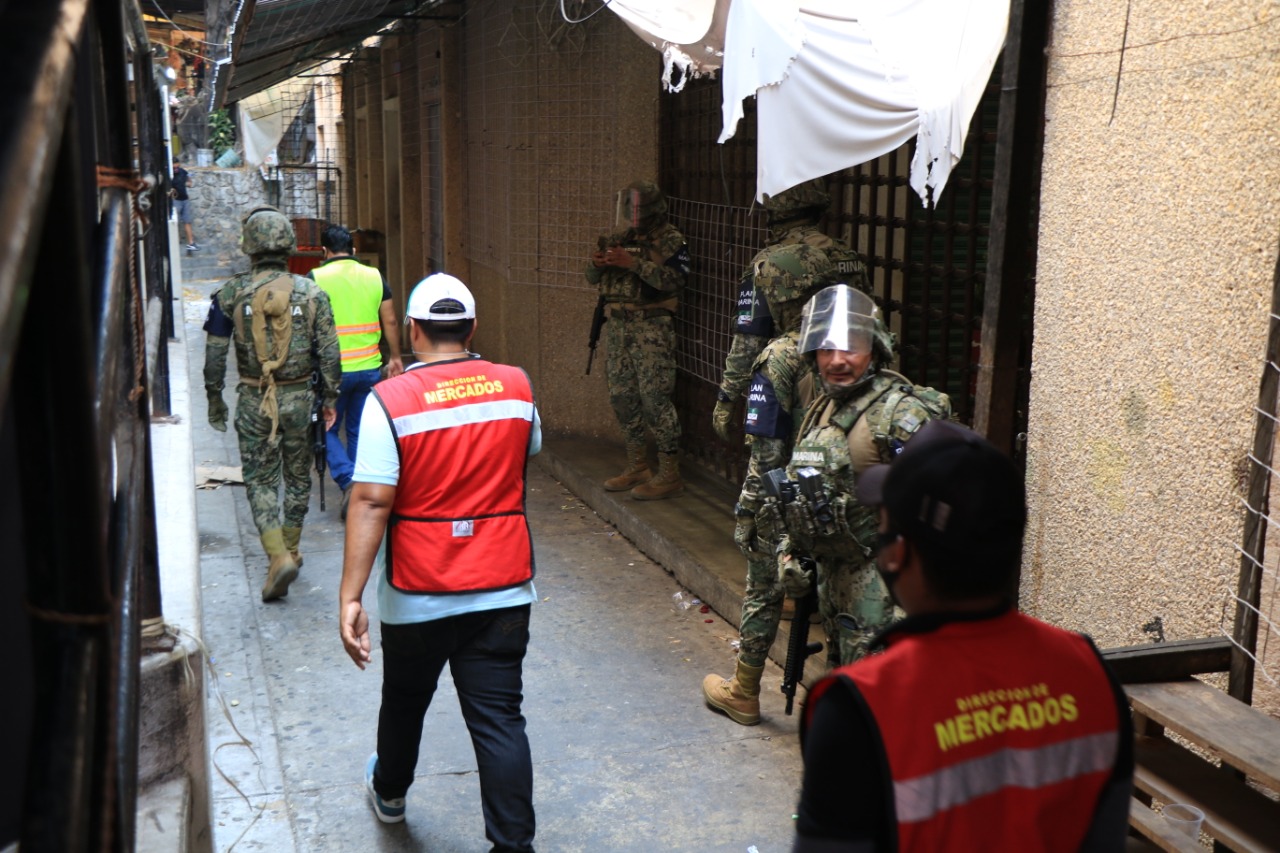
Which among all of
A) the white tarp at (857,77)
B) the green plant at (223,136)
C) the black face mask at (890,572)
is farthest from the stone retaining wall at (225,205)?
the black face mask at (890,572)

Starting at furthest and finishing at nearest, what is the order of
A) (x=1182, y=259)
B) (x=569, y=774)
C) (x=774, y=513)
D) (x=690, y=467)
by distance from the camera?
(x=690, y=467), (x=569, y=774), (x=774, y=513), (x=1182, y=259)

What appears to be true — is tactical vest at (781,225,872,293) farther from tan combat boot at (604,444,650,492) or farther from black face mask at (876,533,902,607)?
black face mask at (876,533,902,607)

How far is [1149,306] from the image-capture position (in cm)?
365

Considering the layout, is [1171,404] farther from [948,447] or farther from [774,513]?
[948,447]

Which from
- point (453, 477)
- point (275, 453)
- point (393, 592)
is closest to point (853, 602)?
point (453, 477)

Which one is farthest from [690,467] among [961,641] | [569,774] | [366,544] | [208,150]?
[208,150]

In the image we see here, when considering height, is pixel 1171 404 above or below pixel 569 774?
above

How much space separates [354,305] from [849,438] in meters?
4.64

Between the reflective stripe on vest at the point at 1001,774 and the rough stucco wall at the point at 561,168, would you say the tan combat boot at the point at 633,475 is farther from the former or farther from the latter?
the reflective stripe on vest at the point at 1001,774

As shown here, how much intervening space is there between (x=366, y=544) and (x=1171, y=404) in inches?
94.4

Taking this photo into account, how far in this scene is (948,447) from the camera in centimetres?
174

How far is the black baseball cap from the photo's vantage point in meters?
1.69

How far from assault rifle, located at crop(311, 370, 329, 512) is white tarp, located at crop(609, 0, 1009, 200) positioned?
3.30 meters

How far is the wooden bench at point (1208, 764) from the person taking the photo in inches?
105
